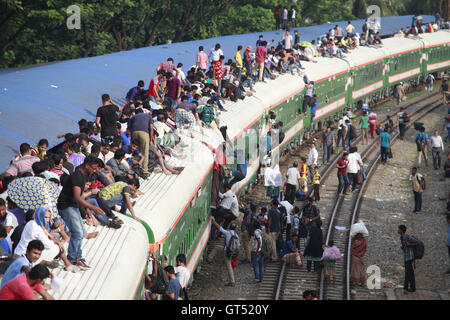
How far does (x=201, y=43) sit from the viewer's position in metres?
30.7

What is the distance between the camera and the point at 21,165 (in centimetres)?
1098

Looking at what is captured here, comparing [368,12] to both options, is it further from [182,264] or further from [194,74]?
[182,264]

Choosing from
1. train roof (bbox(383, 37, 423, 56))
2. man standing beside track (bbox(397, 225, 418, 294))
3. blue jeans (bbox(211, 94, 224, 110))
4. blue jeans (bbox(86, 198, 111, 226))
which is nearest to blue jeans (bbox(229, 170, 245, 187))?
blue jeans (bbox(211, 94, 224, 110))

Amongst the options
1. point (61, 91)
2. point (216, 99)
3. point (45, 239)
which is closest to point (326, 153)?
point (216, 99)

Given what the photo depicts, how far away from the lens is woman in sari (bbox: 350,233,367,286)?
1526 cm

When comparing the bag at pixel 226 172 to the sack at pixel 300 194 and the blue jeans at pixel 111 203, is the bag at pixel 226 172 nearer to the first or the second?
the sack at pixel 300 194

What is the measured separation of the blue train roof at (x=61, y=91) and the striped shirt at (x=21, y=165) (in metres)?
1.35

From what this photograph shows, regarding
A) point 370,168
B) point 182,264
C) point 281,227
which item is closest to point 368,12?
point 370,168

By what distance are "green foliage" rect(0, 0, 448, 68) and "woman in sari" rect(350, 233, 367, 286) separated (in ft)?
64.5

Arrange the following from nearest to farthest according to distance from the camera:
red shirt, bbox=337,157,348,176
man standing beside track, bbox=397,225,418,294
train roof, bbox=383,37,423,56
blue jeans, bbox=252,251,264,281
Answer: man standing beside track, bbox=397,225,418,294
blue jeans, bbox=252,251,264,281
red shirt, bbox=337,157,348,176
train roof, bbox=383,37,423,56

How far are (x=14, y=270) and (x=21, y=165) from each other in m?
3.88

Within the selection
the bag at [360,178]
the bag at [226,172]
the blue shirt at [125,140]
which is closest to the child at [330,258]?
the bag at [226,172]

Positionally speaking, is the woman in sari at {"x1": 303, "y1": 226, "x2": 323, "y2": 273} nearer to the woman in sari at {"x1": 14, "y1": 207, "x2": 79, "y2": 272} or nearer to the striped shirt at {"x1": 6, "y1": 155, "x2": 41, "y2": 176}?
the striped shirt at {"x1": 6, "y1": 155, "x2": 41, "y2": 176}
